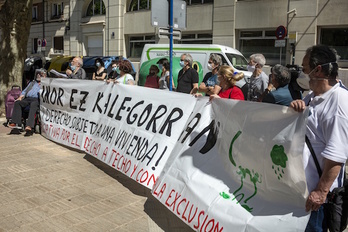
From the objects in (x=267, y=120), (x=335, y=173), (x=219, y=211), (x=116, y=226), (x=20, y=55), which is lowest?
(x=116, y=226)

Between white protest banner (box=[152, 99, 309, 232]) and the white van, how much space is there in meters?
8.22

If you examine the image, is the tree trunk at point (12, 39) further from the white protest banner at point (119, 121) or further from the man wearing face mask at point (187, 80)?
the man wearing face mask at point (187, 80)

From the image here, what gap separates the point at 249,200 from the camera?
2828 mm

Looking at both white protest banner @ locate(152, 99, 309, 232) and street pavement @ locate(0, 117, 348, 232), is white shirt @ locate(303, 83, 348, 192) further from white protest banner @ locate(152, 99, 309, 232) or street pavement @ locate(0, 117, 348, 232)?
street pavement @ locate(0, 117, 348, 232)

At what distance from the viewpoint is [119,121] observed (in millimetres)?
5340

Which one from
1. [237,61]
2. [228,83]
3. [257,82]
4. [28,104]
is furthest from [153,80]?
[237,61]

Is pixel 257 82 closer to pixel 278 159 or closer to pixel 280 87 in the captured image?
pixel 280 87

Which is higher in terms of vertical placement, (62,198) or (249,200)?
(249,200)

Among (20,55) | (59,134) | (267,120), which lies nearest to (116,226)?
(267,120)

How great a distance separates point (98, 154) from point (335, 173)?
4.02 meters

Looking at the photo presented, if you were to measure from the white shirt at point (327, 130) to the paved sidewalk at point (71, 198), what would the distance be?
5.74 feet

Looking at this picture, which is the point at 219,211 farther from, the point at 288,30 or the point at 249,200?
the point at 288,30

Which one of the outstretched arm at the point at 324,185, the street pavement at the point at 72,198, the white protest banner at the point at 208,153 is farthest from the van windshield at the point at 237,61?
the outstretched arm at the point at 324,185

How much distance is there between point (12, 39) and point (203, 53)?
6.02 metres
